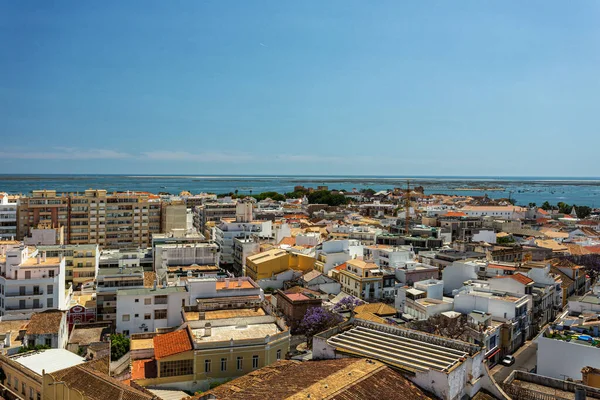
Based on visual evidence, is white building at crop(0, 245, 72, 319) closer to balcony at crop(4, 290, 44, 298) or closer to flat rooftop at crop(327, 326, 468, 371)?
balcony at crop(4, 290, 44, 298)

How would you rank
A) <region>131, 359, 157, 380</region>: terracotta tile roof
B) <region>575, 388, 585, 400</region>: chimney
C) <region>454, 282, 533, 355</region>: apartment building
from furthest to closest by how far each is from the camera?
<region>454, 282, 533, 355</region>: apartment building → <region>131, 359, 157, 380</region>: terracotta tile roof → <region>575, 388, 585, 400</region>: chimney

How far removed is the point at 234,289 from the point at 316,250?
759 inches

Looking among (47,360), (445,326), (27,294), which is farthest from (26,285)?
(445,326)

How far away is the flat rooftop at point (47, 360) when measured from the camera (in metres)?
21.7

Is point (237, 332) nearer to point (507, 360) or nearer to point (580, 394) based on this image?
point (580, 394)

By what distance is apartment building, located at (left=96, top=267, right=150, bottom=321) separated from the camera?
3566cm

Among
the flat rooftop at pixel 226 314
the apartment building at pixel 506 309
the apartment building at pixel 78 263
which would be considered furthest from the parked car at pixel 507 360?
the apartment building at pixel 78 263

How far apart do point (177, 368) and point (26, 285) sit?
1834cm

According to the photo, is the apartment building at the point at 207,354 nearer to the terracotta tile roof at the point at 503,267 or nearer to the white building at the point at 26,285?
the white building at the point at 26,285

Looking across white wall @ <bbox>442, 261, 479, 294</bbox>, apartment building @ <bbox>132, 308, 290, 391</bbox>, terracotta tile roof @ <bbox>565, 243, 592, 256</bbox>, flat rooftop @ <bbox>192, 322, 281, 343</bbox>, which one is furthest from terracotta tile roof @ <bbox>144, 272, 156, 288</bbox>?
terracotta tile roof @ <bbox>565, 243, 592, 256</bbox>

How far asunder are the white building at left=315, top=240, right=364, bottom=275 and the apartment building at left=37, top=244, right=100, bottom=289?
2159 cm

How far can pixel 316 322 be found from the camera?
31.8 metres

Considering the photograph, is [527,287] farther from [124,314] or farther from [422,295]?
[124,314]

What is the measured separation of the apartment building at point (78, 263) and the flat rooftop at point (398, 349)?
3428 cm
